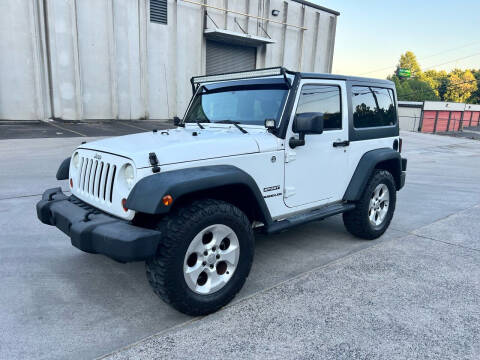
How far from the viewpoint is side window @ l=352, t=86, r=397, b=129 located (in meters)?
4.25

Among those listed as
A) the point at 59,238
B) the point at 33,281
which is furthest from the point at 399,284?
the point at 59,238

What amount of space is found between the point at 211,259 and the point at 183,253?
32 centimetres

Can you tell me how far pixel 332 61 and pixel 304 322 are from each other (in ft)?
83.2

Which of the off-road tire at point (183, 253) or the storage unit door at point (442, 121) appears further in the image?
the storage unit door at point (442, 121)

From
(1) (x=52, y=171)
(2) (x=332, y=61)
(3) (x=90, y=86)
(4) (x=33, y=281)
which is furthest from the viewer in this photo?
(2) (x=332, y=61)

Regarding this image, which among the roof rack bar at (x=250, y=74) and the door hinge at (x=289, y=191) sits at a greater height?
the roof rack bar at (x=250, y=74)

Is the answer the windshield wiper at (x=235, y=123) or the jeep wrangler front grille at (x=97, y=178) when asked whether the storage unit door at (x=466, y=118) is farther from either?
the jeep wrangler front grille at (x=97, y=178)

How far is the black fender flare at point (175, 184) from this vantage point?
246cm

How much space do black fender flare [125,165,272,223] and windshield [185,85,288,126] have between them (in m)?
0.86

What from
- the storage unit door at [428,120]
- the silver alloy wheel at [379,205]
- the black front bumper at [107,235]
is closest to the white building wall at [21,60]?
the black front bumper at [107,235]

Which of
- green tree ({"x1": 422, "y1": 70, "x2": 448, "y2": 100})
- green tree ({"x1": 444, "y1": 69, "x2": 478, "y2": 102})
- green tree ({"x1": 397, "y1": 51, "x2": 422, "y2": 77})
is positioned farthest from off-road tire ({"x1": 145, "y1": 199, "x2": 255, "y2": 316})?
green tree ({"x1": 397, "y1": 51, "x2": 422, "y2": 77})

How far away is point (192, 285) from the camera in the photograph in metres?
2.79

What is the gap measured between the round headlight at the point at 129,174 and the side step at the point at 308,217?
4.25 feet

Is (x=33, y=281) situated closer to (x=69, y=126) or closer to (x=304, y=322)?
(x=304, y=322)
